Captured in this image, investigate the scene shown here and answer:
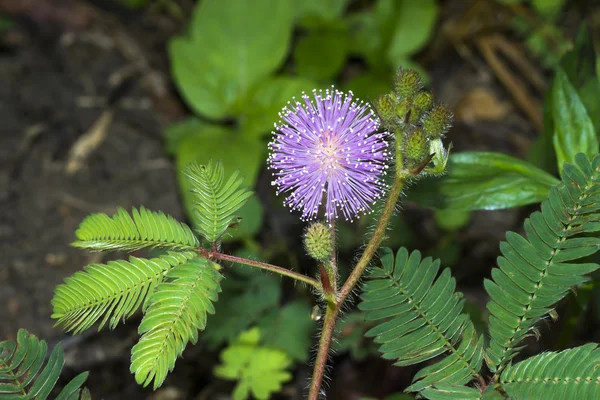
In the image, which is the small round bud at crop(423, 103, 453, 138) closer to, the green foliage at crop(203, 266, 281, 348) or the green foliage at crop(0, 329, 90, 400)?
the green foliage at crop(0, 329, 90, 400)

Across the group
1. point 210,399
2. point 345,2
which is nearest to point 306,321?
point 210,399

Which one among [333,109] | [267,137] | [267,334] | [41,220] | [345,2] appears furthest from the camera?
[345,2]

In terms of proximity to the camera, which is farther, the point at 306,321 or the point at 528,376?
the point at 306,321

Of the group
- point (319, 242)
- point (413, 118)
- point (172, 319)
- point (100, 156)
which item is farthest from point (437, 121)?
point (100, 156)

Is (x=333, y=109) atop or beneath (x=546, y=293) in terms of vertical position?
atop

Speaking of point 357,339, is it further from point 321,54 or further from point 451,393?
point 321,54

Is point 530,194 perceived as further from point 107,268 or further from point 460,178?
point 107,268
